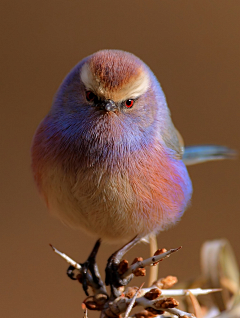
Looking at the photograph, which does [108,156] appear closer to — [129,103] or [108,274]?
[129,103]

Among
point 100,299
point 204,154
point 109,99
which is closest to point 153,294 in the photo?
point 100,299

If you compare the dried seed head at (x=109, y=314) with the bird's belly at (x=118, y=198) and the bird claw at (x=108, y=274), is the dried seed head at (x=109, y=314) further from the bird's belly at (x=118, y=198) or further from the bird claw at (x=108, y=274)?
the bird's belly at (x=118, y=198)

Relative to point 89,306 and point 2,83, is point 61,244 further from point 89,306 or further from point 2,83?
point 89,306

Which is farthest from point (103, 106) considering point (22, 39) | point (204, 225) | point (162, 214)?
point (22, 39)

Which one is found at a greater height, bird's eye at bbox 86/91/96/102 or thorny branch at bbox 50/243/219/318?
bird's eye at bbox 86/91/96/102

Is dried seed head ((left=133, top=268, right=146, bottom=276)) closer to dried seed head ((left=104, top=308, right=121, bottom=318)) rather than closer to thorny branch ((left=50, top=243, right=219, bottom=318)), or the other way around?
thorny branch ((left=50, top=243, right=219, bottom=318))

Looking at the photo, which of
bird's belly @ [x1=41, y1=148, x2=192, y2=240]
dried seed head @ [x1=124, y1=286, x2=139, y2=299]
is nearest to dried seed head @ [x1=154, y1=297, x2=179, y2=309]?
dried seed head @ [x1=124, y1=286, x2=139, y2=299]

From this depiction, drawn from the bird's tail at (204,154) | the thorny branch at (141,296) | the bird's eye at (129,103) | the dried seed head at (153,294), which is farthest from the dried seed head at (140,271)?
the bird's tail at (204,154)
